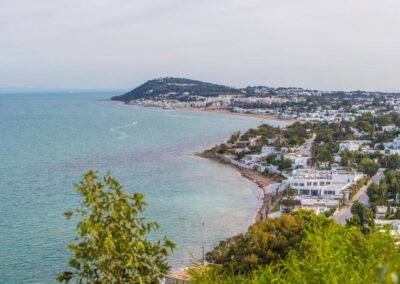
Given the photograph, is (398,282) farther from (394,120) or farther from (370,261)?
(394,120)

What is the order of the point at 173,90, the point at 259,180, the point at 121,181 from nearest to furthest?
the point at 121,181
the point at 259,180
the point at 173,90

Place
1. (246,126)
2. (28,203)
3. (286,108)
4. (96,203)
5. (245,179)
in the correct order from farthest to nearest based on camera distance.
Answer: (286,108) → (246,126) → (245,179) → (28,203) → (96,203)

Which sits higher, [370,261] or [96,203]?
[96,203]

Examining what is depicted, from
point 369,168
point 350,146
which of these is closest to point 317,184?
point 369,168

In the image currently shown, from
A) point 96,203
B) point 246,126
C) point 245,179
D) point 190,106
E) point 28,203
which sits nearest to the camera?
point 96,203

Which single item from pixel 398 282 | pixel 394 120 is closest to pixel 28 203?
pixel 398 282

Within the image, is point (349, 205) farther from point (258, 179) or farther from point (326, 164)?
point (326, 164)

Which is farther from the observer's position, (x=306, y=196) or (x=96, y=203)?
(x=306, y=196)
